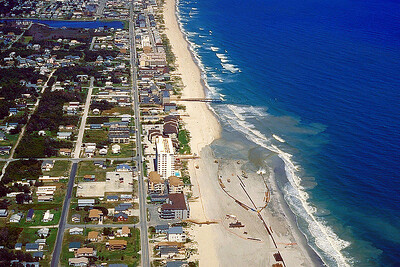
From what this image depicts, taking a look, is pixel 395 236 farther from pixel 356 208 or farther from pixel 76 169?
pixel 76 169

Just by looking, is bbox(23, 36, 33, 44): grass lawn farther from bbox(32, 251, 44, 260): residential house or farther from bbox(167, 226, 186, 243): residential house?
bbox(167, 226, 186, 243): residential house

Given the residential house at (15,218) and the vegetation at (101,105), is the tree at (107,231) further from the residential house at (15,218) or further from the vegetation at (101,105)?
the vegetation at (101,105)

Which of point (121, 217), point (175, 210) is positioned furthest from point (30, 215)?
point (175, 210)

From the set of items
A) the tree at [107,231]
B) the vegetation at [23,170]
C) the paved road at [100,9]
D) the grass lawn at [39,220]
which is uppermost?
the paved road at [100,9]

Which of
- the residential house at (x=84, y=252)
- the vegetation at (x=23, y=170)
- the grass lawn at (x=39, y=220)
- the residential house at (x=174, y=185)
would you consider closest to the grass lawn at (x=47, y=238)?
the grass lawn at (x=39, y=220)

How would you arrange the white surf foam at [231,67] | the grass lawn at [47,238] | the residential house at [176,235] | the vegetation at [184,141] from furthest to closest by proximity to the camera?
the white surf foam at [231,67]
the vegetation at [184,141]
the residential house at [176,235]
the grass lawn at [47,238]

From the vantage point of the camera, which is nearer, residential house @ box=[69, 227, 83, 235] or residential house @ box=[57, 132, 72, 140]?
residential house @ box=[69, 227, 83, 235]

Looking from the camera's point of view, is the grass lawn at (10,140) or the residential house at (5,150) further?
the grass lawn at (10,140)

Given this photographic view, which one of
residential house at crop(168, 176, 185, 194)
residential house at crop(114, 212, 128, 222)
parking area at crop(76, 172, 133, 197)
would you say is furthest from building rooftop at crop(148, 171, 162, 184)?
residential house at crop(114, 212, 128, 222)
